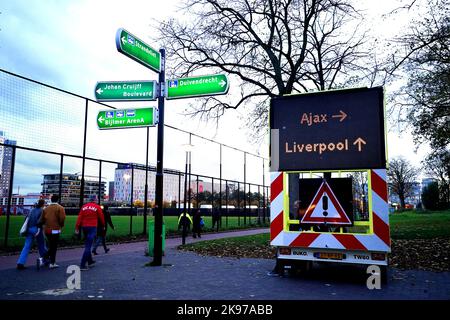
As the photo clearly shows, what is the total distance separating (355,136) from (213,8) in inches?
452

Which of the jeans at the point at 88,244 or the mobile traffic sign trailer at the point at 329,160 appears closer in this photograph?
the mobile traffic sign trailer at the point at 329,160

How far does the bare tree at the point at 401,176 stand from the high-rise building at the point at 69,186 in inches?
2894

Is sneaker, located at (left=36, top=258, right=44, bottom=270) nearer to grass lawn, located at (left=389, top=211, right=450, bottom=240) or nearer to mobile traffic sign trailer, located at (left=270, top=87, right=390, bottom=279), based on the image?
mobile traffic sign trailer, located at (left=270, top=87, right=390, bottom=279)

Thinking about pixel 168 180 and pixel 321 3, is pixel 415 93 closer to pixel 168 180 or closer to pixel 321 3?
pixel 321 3

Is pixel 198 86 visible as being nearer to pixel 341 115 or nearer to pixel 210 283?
pixel 341 115

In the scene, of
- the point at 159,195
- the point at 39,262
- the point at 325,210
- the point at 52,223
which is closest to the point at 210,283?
the point at 325,210

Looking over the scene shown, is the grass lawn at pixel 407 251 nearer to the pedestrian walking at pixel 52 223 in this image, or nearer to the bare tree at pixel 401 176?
the pedestrian walking at pixel 52 223

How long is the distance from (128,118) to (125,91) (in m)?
0.69

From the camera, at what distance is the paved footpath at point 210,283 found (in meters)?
5.97

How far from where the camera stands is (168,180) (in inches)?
888

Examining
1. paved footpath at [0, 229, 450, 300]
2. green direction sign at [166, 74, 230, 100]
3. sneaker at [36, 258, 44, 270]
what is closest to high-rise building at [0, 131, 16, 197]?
paved footpath at [0, 229, 450, 300]

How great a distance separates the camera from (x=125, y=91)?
9.32 m

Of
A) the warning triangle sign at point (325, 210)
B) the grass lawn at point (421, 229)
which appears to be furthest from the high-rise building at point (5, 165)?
the grass lawn at point (421, 229)

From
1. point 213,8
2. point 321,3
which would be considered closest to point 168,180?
point 213,8
